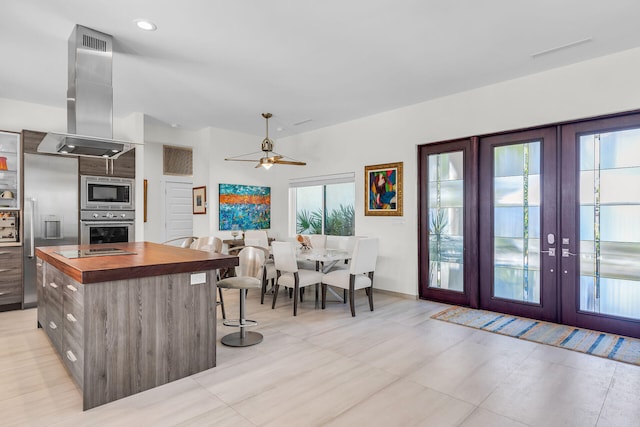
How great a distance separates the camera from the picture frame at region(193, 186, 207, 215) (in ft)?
21.8

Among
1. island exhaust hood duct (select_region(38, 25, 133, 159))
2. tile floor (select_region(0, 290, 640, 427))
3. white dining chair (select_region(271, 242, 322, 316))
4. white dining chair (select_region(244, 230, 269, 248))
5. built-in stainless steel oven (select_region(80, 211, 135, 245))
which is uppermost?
island exhaust hood duct (select_region(38, 25, 133, 159))

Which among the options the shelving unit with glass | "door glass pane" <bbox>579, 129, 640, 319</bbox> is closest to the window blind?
"door glass pane" <bbox>579, 129, 640, 319</bbox>

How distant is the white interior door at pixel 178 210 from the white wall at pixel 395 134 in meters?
0.23

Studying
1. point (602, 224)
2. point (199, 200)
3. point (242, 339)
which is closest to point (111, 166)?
point (199, 200)

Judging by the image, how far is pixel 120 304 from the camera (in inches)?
92.4

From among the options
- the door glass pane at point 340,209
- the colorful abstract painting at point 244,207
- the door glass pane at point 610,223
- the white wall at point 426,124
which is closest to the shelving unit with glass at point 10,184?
the colorful abstract painting at point 244,207

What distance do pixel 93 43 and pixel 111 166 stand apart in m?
2.52

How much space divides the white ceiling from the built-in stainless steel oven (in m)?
1.64

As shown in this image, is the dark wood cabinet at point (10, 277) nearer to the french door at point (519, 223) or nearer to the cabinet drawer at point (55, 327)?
the cabinet drawer at point (55, 327)

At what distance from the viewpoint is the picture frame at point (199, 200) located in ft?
21.8

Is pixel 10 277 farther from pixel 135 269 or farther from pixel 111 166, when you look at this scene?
pixel 135 269

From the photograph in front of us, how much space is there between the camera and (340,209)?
21.0 ft

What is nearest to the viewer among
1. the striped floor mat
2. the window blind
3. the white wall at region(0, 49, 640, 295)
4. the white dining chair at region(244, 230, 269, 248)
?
the striped floor mat

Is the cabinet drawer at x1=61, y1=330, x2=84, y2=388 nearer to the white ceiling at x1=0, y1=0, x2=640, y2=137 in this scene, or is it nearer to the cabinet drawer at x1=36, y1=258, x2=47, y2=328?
the cabinet drawer at x1=36, y1=258, x2=47, y2=328
